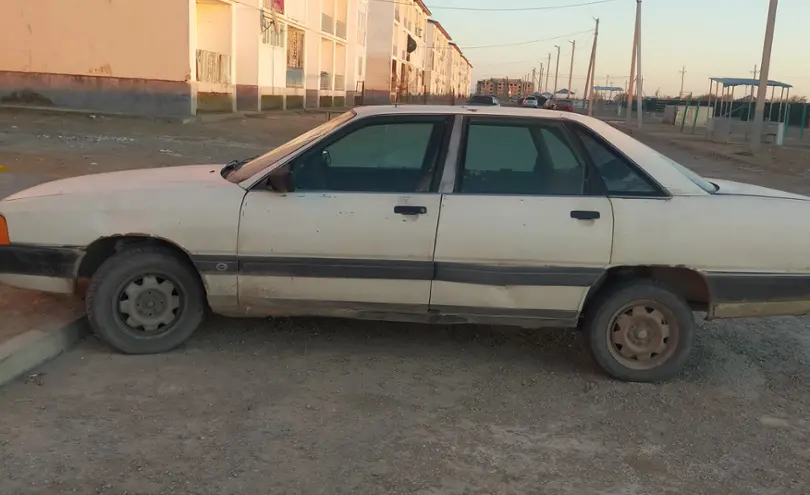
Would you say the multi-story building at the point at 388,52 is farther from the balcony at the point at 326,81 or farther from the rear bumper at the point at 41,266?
the rear bumper at the point at 41,266

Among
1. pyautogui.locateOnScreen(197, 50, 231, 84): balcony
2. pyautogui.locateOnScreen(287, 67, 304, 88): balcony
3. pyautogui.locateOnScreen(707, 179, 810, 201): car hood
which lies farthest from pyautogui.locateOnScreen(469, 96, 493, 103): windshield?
pyautogui.locateOnScreen(707, 179, 810, 201): car hood

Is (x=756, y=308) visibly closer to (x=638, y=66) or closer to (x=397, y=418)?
(x=397, y=418)

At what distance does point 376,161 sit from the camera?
440 centimetres

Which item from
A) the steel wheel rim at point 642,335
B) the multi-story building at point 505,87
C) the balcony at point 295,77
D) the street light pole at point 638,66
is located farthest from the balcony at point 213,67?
the multi-story building at point 505,87

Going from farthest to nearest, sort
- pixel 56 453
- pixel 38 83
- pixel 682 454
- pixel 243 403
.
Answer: pixel 38 83 < pixel 243 403 < pixel 682 454 < pixel 56 453

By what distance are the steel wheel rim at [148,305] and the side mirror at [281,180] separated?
860 mm

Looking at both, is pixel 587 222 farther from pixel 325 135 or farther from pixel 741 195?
pixel 325 135

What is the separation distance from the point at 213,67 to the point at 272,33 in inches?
272

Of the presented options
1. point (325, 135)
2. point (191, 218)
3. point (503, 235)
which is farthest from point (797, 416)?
point (191, 218)

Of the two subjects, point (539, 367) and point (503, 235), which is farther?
point (539, 367)

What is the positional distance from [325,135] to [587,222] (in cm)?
166

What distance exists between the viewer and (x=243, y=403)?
3727mm

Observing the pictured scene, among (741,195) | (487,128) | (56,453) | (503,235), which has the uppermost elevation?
(487,128)

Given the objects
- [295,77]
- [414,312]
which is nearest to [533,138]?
[414,312]
